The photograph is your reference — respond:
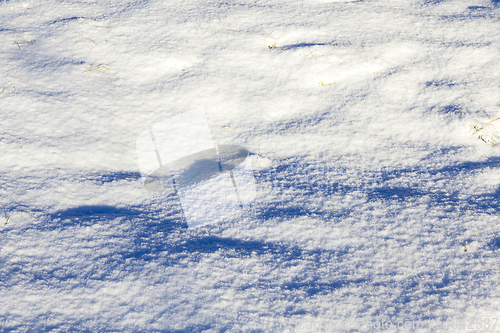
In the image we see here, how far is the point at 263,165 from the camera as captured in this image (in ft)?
5.53

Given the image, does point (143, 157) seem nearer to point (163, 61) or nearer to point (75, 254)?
point (75, 254)

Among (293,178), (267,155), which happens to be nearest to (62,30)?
(267,155)

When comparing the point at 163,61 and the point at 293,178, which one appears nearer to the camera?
the point at 293,178

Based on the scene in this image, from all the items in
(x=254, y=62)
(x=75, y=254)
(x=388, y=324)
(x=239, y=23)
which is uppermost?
(x=239, y=23)

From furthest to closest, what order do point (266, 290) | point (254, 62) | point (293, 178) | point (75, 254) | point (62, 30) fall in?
point (62, 30), point (254, 62), point (293, 178), point (75, 254), point (266, 290)

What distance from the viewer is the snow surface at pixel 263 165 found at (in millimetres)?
1142

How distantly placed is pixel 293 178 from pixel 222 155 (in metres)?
0.39

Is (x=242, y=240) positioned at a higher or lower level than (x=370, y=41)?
lower

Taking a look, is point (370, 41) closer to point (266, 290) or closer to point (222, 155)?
point (222, 155)

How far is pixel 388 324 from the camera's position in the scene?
1071 millimetres

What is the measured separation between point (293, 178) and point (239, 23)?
1484 millimetres

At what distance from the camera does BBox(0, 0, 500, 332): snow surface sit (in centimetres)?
114

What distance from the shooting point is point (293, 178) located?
1.60 metres

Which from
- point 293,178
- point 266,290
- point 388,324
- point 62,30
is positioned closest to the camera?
point 388,324
